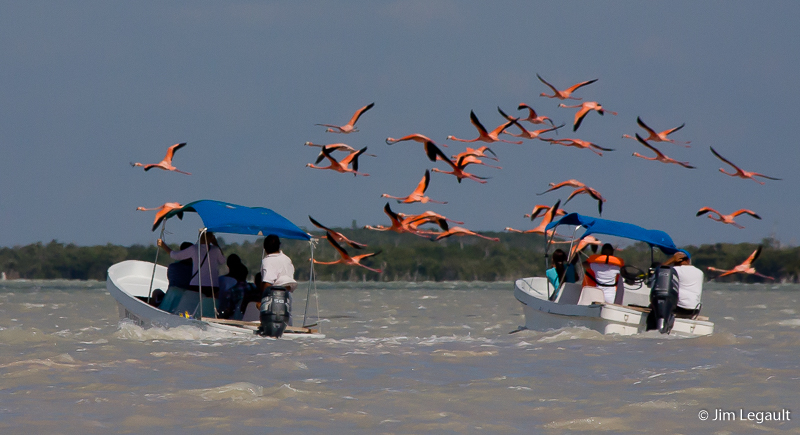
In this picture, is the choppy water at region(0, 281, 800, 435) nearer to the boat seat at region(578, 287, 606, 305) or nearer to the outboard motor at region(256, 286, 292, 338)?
the outboard motor at region(256, 286, 292, 338)

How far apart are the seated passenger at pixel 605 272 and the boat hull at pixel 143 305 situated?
5171 millimetres

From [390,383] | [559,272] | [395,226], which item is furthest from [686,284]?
[395,226]

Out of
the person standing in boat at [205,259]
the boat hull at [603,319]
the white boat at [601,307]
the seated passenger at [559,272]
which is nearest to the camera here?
the person standing in boat at [205,259]

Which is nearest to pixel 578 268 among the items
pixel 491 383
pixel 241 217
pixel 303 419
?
pixel 241 217

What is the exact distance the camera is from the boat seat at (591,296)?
713 inches

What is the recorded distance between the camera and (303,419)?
927 cm

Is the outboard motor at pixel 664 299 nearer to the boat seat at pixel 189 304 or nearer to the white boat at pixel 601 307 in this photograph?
the white boat at pixel 601 307

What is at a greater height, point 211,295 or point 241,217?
point 241,217

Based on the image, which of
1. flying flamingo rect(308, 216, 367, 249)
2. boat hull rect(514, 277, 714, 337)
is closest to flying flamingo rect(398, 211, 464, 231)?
flying flamingo rect(308, 216, 367, 249)

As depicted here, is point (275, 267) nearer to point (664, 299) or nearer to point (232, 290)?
point (232, 290)

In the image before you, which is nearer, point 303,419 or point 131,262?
point 303,419

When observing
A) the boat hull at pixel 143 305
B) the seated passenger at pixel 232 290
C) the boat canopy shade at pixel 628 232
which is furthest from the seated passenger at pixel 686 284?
the seated passenger at pixel 232 290

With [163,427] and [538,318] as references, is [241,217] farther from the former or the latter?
[163,427]

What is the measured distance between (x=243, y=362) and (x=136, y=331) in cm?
428
